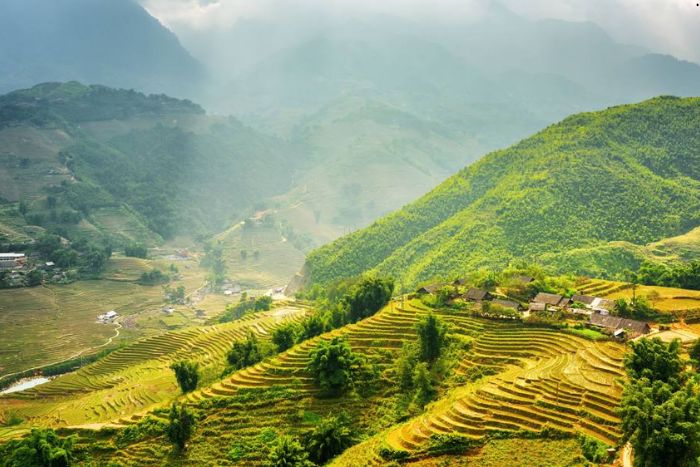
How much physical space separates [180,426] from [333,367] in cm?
1114

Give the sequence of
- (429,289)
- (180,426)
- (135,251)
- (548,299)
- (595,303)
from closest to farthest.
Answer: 1. (180,426)
2. (595,303)
3. (548,299)
4. (429,289)
5. (135,251)

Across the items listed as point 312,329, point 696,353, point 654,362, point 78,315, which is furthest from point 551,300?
point 78,315

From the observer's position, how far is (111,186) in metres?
174

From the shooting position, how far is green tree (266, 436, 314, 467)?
101 feet

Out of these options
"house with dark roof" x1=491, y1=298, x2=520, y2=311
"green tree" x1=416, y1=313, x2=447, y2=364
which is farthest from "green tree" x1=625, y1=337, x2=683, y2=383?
"house with dark roof" x1=491, y1=298, x2=520, y2=311

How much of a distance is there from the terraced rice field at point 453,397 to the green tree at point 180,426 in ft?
2.48

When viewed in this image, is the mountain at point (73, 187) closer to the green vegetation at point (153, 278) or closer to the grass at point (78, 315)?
the grass at point (78, 315)

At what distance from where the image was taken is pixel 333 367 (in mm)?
39594

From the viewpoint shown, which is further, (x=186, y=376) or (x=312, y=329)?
(x=312, y=329)

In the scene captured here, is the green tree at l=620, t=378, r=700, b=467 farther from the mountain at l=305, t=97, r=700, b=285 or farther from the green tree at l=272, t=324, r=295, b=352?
the mountain at l=305, t=97, r=700, b=285

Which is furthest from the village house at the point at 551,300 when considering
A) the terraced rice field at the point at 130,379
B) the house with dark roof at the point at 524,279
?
the terraced rice field at the point at 130,379

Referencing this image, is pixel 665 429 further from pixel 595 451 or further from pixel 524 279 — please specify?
pixel 524 279

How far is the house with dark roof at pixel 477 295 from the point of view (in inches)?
1953

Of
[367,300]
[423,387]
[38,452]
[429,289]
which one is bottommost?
[38,452]
